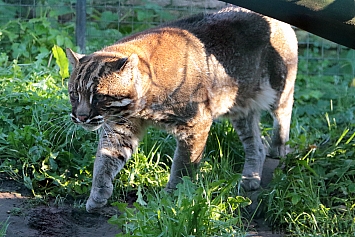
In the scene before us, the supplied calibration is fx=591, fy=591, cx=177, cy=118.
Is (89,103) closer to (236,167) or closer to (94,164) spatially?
(94,164)

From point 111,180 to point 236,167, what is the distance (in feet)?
5.08

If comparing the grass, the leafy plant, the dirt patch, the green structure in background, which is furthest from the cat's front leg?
the green structure in background

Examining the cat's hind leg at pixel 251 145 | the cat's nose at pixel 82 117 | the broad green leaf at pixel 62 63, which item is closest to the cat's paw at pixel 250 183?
the cat's hind leg at pixel 251 145

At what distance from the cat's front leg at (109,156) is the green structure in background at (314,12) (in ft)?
5.70

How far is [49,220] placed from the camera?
463 centimetres

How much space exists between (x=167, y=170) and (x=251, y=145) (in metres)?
0.90

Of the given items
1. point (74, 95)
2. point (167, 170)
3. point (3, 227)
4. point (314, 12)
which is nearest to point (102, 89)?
point (74, 95)

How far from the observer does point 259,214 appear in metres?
5.09

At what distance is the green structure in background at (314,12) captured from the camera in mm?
3797

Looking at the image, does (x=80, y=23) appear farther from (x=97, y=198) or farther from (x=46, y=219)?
(x=46, y=219)

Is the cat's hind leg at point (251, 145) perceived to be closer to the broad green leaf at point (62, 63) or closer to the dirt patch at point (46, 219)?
the dirt patch at point (46, 219)

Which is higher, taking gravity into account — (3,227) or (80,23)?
(80,23)

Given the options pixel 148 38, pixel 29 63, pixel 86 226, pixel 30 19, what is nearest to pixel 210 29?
pixel 148 38

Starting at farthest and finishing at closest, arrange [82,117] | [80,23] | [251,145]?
[80,23] < [251,145] < [82,117]
